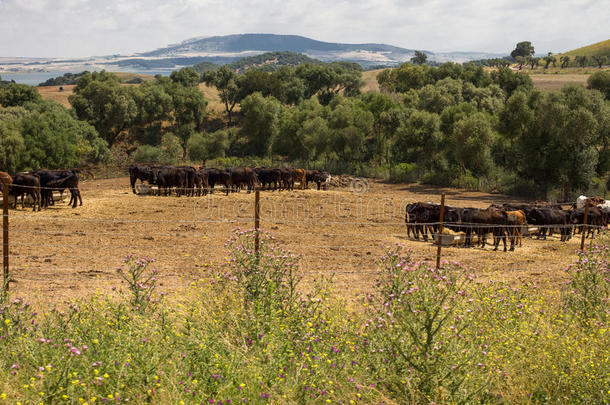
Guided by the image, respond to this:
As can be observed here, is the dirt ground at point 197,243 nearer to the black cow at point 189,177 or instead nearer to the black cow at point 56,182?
the black cow at point 56,182

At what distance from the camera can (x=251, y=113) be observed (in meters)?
59.9

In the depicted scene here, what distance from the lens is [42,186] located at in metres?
19.9

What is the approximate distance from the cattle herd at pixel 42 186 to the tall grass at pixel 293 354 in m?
13.9

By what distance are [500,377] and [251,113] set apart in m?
56.5

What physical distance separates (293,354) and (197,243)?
388 inches

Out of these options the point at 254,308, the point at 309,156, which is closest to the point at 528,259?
the point at 254,308

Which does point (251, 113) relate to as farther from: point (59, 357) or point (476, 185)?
point (59, 357)

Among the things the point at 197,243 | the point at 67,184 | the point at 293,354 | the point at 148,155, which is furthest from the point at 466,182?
the point at 293,354

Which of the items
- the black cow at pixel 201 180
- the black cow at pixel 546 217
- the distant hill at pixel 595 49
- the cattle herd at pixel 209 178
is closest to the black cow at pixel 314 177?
the cattle herd at pixel 209 178

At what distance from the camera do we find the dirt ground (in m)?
10.9

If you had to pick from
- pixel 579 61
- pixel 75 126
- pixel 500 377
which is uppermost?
pixel 579 61

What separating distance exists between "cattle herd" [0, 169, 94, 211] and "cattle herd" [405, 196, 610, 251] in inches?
525

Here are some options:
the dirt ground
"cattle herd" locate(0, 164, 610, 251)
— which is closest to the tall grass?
the dirt ground

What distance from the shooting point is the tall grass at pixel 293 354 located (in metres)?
4.65
